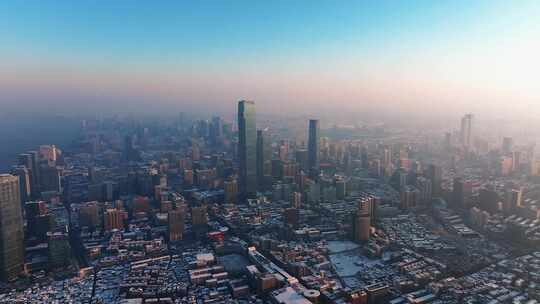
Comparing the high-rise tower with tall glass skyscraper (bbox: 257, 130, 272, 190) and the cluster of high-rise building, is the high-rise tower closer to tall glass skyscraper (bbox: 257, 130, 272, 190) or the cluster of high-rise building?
the cluster of high-rise building

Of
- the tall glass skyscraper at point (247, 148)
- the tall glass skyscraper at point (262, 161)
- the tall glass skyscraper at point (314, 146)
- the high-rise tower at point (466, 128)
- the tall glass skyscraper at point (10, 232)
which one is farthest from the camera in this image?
the high-rise tower at point (466, 128)

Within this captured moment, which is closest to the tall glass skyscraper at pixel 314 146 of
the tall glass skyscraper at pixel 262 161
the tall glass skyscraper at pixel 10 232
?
the tall glass skyscraper at pixel 262 161

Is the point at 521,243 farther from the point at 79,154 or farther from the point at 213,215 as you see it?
the point at 79,154

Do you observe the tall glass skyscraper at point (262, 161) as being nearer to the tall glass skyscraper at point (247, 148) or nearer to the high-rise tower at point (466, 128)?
the tall glass skyscraper at point (247, 148)

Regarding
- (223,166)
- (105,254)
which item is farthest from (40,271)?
(223,166)

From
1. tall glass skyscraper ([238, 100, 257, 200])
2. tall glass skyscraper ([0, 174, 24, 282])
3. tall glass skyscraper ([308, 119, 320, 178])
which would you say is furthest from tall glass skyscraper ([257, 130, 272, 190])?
tall glass skyscraper ([0, 174, 24, 282])

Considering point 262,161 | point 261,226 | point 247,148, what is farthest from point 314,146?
point 261,226
